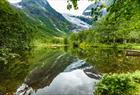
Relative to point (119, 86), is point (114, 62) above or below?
below

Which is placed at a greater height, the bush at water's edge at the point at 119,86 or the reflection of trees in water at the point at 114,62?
the bush at water's edge at the point at 119,86

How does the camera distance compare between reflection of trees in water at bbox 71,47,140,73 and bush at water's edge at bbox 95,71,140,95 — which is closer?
bush at water's edge at bbox 95,71,140,95

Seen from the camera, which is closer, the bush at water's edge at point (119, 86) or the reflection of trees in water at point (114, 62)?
the bush at water's edge at point (119, 86)

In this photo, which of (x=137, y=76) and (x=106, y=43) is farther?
(x=106, y=43)

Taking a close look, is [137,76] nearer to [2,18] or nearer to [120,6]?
[120,6]


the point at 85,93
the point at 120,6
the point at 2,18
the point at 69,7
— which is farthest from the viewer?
the point at 2,18

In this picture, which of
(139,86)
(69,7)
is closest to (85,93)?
(139,86)

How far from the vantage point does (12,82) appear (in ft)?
106

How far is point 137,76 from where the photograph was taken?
22.5 meters

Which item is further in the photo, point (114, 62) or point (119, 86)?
point (114, 62)

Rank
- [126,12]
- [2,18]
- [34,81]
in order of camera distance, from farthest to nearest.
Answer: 1. [2,18]
2. [34,81]
3. [126,12]

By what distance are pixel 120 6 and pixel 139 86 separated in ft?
34.0

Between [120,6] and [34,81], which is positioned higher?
[120,6]

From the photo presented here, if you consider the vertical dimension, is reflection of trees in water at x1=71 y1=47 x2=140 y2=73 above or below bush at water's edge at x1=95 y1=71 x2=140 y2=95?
below
